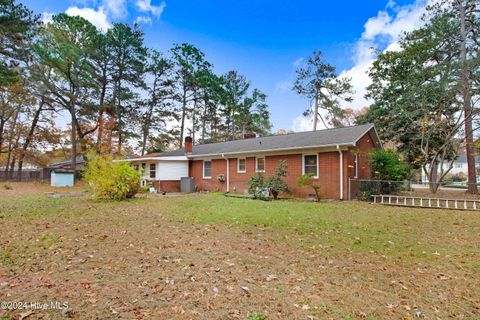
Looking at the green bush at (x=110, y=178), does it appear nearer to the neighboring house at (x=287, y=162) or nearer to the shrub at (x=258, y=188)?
the neighboring house at (x=287, y=162)

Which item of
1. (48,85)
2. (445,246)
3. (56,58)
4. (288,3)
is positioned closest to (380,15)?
(288,3)

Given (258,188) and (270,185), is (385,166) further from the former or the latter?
(258,188)

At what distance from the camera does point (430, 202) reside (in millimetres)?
11156

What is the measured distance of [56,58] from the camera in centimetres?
2205

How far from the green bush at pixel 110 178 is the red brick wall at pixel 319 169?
657cm

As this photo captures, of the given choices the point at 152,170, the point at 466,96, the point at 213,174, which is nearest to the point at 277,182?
the point at 213,174

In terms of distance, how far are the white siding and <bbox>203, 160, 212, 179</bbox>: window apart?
1801mm

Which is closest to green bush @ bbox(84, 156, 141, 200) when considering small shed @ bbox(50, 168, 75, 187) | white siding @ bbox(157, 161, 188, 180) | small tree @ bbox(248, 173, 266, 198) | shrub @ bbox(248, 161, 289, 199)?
small tree @ bbox(248, 173, 266, 198)

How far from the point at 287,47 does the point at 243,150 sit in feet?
29.7

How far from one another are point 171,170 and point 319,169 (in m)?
11.0

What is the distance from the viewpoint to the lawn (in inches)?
119

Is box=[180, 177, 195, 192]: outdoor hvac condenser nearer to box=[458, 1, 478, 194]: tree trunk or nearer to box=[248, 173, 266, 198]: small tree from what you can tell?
box=[248, 173, 266, 198]: small tree

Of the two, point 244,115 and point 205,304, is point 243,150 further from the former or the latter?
point 244,115

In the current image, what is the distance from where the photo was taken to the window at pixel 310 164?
45.1ft
